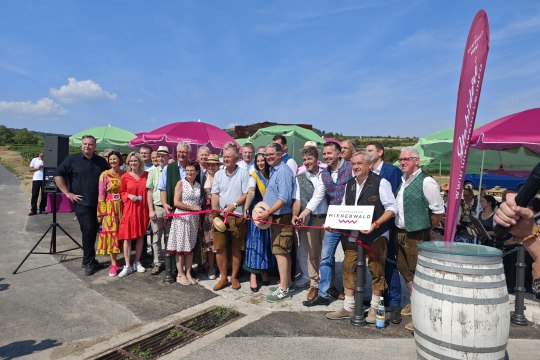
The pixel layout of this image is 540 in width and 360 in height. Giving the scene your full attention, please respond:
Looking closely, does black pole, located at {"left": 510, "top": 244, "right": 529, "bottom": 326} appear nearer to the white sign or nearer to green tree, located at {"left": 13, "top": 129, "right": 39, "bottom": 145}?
the white sign

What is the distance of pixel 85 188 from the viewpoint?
17.7ft

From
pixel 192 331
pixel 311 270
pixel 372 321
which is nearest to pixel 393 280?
pixel 372 321

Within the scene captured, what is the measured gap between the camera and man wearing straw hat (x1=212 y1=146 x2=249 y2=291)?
477 centimetres

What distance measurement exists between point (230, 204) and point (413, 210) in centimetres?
231

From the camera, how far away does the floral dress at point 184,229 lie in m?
4.95

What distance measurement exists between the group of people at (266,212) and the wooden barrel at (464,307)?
1.21 meters

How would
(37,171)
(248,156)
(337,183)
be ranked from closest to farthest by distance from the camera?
1. (337,183)
2. (248,156)
3. (37,171)

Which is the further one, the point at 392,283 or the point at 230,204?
the point at 230,204

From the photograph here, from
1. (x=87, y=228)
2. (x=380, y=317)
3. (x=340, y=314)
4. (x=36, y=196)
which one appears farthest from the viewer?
(x=36, y=196)

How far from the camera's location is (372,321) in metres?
3.86

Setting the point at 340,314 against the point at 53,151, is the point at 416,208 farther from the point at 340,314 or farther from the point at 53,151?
the point at 53,151

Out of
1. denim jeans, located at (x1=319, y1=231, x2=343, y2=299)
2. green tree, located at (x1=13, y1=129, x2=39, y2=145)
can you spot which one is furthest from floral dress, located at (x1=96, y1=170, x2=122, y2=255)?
green tree, located at (x1=13, y1=129, x2=39, y2=145)

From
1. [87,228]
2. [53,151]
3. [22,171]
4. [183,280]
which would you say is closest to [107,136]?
[53,151]

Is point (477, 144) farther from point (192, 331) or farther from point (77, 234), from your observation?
point (77, 234)
